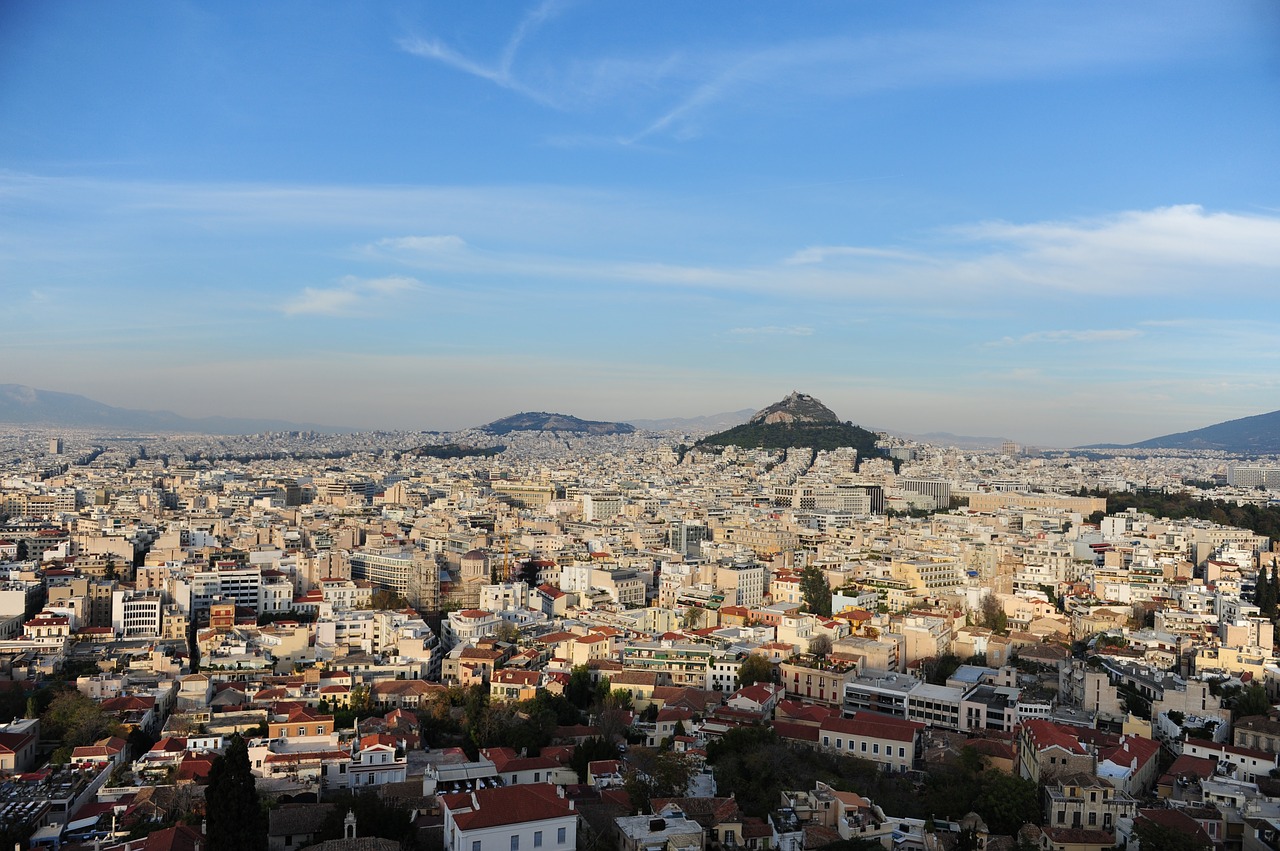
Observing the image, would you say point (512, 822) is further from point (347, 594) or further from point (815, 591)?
point (815, 591)

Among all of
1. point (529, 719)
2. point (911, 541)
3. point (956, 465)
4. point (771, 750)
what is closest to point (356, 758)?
point (529, 719)

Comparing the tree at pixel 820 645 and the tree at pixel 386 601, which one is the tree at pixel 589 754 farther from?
the tree at pixel 386 601

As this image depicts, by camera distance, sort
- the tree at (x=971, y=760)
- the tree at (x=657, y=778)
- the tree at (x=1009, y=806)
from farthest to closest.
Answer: the tree at (x=971, y=760)
the tree at (x=657, y=778)
the tree at (x=1009, y=806)

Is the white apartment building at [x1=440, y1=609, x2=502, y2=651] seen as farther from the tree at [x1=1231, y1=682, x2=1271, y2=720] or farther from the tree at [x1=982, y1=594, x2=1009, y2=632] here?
the tree at [x1=1231, y1=682, x2=1271, y2=720]

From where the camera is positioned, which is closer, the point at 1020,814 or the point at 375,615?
the point at 1020,814

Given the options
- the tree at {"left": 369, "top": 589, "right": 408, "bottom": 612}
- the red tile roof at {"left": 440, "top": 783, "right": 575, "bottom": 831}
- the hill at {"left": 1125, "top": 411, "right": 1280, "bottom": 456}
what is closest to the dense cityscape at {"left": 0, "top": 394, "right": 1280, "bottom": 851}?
the red tile roof at {"left": 440, "top": 783, "right": 575, "bottom": 831}

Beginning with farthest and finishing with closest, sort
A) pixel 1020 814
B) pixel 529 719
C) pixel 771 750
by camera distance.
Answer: pixel 529 719 < pixel 771 750 < pixel 1020 814

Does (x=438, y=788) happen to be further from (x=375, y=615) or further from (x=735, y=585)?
(x=735, y=585)

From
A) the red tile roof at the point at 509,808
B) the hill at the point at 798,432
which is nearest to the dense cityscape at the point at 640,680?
the red tile roof at the point at 509,808
